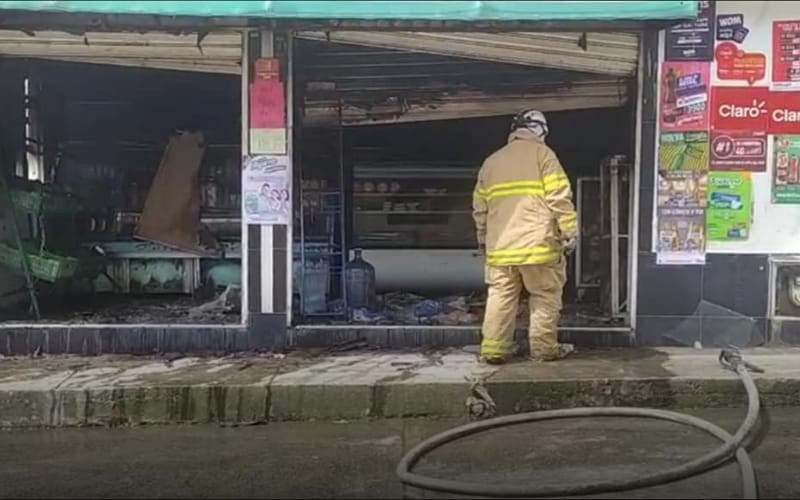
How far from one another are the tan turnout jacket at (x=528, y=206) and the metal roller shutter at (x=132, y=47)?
2.35 meters

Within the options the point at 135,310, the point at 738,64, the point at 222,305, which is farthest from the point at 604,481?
the point at 135,310

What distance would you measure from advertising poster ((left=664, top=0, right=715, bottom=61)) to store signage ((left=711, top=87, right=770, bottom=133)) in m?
0.31

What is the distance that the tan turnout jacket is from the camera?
6.33 meters

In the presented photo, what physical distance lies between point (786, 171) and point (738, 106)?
0.64 metres

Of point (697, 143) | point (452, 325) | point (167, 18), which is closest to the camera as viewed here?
point (167, 18)

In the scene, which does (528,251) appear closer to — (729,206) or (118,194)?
(729,206)

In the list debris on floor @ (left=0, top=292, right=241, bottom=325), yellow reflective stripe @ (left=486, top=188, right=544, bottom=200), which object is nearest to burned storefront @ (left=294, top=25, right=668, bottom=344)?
debris on floor @ (left=0, top=292, right=241, bottom=325)

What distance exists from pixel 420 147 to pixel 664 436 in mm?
5060

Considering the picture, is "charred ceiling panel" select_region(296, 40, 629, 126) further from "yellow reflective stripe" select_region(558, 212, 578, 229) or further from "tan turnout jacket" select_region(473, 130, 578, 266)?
"yellow reflective stripe" select_region(558, 212, 578, 229)

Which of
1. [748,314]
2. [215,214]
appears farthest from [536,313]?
[215,214]

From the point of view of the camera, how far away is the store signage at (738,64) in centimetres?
686

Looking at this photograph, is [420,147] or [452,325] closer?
[452,325]

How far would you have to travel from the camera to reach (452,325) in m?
7.37

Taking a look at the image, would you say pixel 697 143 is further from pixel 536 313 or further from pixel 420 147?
pixel 420 147
